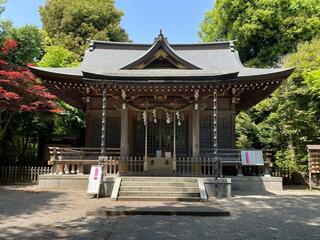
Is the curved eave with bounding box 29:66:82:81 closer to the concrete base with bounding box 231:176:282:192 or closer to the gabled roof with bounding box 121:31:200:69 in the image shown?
the gabled roof with bounding box 121:31:200:69

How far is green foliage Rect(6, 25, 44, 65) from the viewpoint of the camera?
63.8 ft

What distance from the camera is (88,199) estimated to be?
11.4 m

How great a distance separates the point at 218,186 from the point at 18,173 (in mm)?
10942

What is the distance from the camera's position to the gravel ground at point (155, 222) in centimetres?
628

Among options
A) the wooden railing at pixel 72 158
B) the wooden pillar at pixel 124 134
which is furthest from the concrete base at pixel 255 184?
the wooden railing at pixel 72 158

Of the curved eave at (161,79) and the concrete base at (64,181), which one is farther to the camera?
the concrete base at (64,181)

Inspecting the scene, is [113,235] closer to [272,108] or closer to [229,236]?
[229,236]

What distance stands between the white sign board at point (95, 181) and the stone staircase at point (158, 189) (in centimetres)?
85

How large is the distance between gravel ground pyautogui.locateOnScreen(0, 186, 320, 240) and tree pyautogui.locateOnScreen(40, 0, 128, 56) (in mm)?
30106

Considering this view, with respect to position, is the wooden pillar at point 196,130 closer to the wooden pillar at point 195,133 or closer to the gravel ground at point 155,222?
the wooden pillar at point 195,133

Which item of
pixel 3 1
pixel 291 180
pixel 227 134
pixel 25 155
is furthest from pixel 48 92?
pixel 291 180

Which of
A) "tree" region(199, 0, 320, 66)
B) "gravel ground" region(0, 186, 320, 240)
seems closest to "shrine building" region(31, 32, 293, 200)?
"gravel ground" region(0, 186, 320, 240)

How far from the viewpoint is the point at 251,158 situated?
14547mm

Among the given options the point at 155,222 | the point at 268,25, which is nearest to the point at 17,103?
the point at 155,222
